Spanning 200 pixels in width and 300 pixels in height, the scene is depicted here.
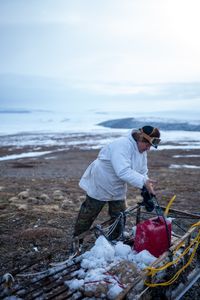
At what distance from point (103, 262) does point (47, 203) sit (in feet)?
19.4

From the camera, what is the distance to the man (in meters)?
4.22

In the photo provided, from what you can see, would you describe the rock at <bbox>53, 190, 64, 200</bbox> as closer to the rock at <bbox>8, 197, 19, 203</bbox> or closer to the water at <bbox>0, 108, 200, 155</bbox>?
the rock at <bbox>8, 197, 19, 203</bbox>

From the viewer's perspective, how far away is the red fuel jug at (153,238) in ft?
12.6

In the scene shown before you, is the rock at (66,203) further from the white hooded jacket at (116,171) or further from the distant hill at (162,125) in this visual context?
the distant hill at (162,125)

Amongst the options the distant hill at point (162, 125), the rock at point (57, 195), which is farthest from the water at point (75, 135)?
the rock at point (57, 195)

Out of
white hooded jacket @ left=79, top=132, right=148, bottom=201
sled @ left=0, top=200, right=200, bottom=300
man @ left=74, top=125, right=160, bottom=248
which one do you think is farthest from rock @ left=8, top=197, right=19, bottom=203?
sled @ left=0, top=200, right=200, bottom=300

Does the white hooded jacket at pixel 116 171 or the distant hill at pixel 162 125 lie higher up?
the white hooded jacket at pixel 116 171

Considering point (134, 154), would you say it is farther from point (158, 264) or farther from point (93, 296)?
point (93, 296)

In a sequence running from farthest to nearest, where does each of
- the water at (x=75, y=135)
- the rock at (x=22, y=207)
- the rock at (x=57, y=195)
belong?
the water at (x=75, y=135) → the rock at (x=57, y=195) → the rock at (x=22, y=207)

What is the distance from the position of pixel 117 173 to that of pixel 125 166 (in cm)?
14

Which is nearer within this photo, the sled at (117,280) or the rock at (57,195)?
the sled at (117,280)

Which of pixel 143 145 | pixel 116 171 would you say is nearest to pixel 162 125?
pixel 143 145

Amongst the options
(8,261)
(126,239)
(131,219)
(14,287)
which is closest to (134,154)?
(126,239)

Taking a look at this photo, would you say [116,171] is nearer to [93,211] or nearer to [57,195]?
[93,211]
